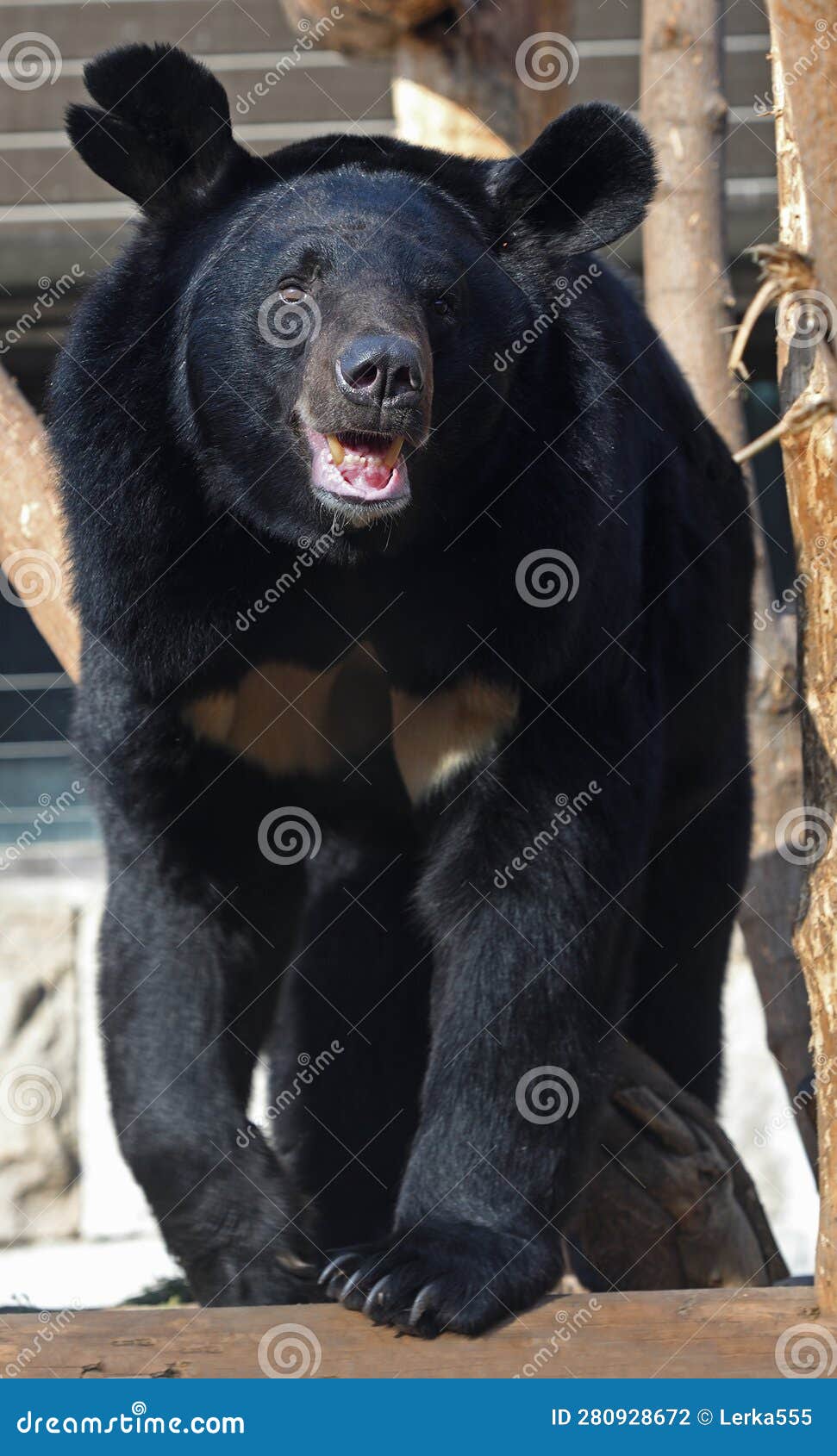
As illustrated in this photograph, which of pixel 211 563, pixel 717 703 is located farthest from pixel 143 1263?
pixel 211 563

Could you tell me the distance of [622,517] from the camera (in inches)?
144

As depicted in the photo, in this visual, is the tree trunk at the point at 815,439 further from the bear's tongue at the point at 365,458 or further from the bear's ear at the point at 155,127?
the bear's ear at the point at 155,127

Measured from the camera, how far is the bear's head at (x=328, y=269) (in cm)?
330

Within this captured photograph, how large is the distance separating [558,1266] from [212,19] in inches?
275

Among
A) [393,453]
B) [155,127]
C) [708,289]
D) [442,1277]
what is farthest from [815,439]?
[708,289]

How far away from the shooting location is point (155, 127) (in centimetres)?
349

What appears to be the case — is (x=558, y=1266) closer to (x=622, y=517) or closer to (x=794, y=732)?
(x=622, y=517)

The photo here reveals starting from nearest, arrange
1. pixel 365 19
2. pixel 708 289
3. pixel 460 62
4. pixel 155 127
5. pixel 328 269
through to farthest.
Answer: pixel 328 269
pixel 155 127
pixel 365 19
pixel 460 62
pixel 708 289

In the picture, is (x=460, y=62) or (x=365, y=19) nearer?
(x=365, y=19)

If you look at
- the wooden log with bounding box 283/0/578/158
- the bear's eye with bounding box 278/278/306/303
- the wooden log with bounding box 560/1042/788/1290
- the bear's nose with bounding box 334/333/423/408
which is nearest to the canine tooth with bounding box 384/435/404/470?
the bear's nose with bounding box 334/333/423/408

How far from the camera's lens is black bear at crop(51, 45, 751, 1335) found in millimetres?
3381

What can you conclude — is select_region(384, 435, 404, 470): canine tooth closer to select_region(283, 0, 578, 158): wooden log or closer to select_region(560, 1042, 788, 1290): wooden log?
select_region(560, 1042, 788, 1290): wooden log

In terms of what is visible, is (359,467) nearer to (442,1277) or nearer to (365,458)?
(365,458)

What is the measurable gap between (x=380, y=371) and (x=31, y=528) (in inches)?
66.7
